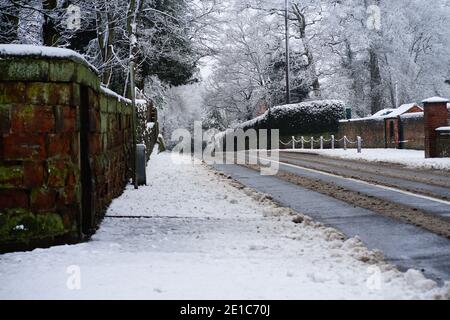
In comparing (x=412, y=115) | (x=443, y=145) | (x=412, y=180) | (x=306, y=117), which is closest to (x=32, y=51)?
(x=412, y=180)

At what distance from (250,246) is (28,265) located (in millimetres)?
2156

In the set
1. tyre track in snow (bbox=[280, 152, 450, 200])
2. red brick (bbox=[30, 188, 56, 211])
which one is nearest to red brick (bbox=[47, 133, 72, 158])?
red brick (bbox=[30, 188, 56, 211])

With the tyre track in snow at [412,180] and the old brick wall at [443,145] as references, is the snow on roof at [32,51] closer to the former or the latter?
the tyre track in snow at [412,180]

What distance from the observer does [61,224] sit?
16.8 feet

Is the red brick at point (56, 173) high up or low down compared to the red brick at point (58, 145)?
down

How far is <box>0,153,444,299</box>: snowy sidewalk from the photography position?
12.0 feet

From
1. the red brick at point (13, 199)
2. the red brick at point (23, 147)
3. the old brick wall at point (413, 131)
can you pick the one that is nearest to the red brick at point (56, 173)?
the red brick at point (23, 147)

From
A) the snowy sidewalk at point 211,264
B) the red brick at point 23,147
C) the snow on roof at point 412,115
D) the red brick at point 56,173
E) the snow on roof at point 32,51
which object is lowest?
the snowy sidewalk at point 211,264

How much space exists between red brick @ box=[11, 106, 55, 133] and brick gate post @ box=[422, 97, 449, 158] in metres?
17.1

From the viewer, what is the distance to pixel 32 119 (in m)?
4.98

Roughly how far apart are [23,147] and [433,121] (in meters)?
17.6

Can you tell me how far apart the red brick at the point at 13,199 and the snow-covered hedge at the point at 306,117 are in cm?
3119

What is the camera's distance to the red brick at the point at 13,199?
16.1ft

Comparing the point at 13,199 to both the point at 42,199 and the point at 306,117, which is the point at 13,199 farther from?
the point at 306,117
